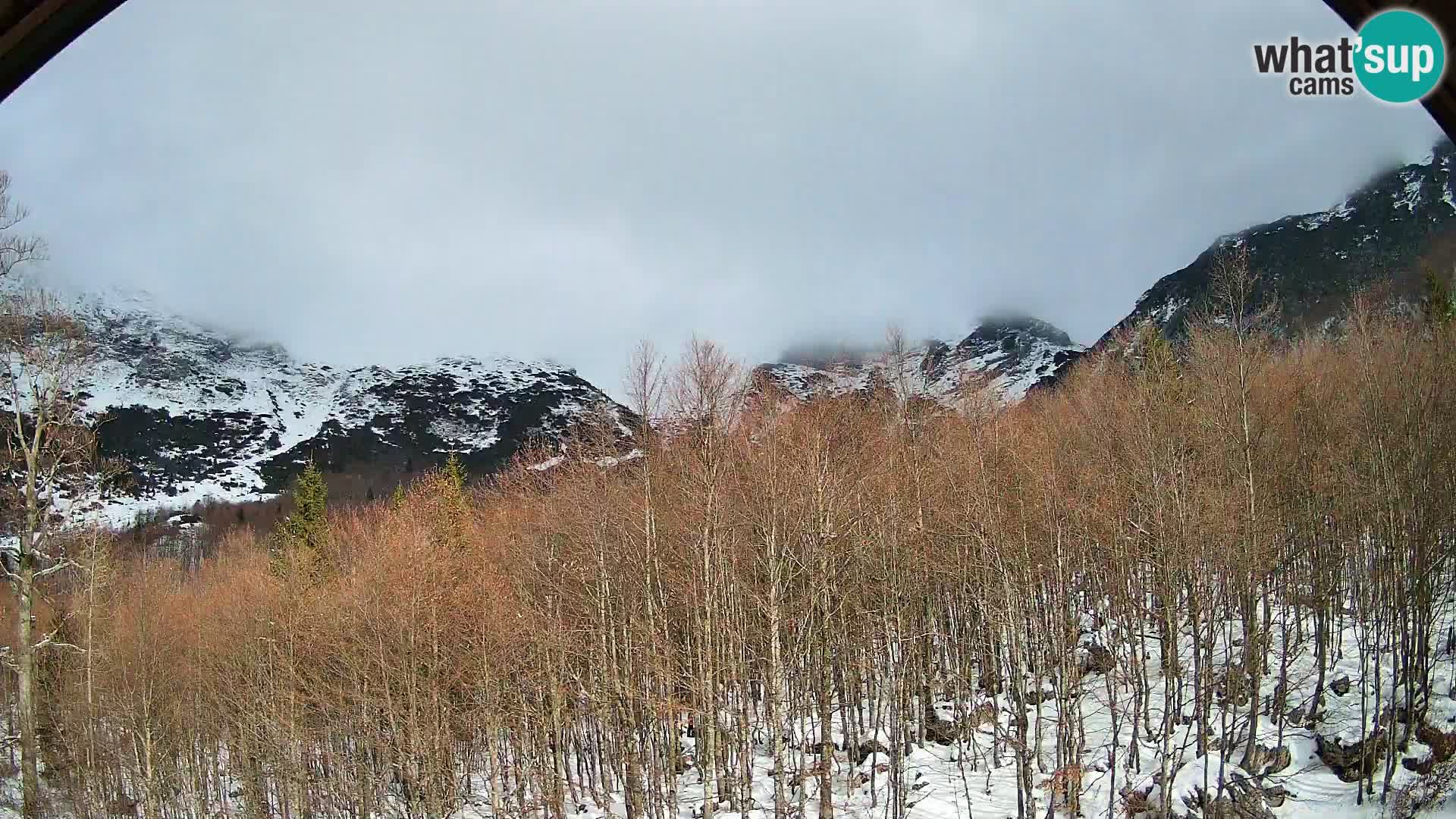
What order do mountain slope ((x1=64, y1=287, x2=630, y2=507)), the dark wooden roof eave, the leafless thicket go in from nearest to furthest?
the dark wooden roof eave
the leafless thicket
mountain slope ((x1=64, y1=287, x2=630, y2=507))

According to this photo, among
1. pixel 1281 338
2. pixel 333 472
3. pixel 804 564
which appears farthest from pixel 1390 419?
pixel 333 472

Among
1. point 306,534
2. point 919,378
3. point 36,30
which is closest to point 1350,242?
point 919,378

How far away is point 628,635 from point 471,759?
8602mm

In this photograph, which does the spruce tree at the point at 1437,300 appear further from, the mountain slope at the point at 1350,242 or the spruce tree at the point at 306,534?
the spruce tree at the point at 306,534

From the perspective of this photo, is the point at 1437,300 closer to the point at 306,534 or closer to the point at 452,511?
the point at 452,511

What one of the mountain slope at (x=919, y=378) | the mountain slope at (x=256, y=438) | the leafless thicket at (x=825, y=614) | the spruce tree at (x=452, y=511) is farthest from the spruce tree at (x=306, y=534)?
the mountain slope at (x=256, y=438)

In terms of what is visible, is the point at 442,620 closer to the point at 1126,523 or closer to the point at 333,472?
the point at 1126,523

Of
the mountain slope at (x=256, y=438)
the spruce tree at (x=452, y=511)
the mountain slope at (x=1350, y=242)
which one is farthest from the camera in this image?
the mountain slope at (x=256, y=438)

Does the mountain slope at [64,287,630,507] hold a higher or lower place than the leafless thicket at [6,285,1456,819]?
higher

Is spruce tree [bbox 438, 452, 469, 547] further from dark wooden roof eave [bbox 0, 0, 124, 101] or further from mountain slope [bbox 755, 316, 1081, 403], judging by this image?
dark wooden roof eave [bbox 0, 0, 124, 101]

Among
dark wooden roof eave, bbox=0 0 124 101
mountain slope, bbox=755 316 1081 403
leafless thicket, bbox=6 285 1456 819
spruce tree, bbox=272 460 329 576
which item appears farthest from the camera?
spruce tree, bbox=272 460 329 576

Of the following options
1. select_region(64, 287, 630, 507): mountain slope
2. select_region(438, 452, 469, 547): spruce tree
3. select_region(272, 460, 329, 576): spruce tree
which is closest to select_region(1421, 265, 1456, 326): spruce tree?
select_region(438, 452, 469, 547): spruce tree

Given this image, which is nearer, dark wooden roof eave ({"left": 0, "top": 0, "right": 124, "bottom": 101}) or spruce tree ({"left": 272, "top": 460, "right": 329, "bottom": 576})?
dark wooden roof eave ({"left": 0, "top": 0, "right": 124, "bottom": 101})

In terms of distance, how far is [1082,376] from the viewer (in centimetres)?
3831
